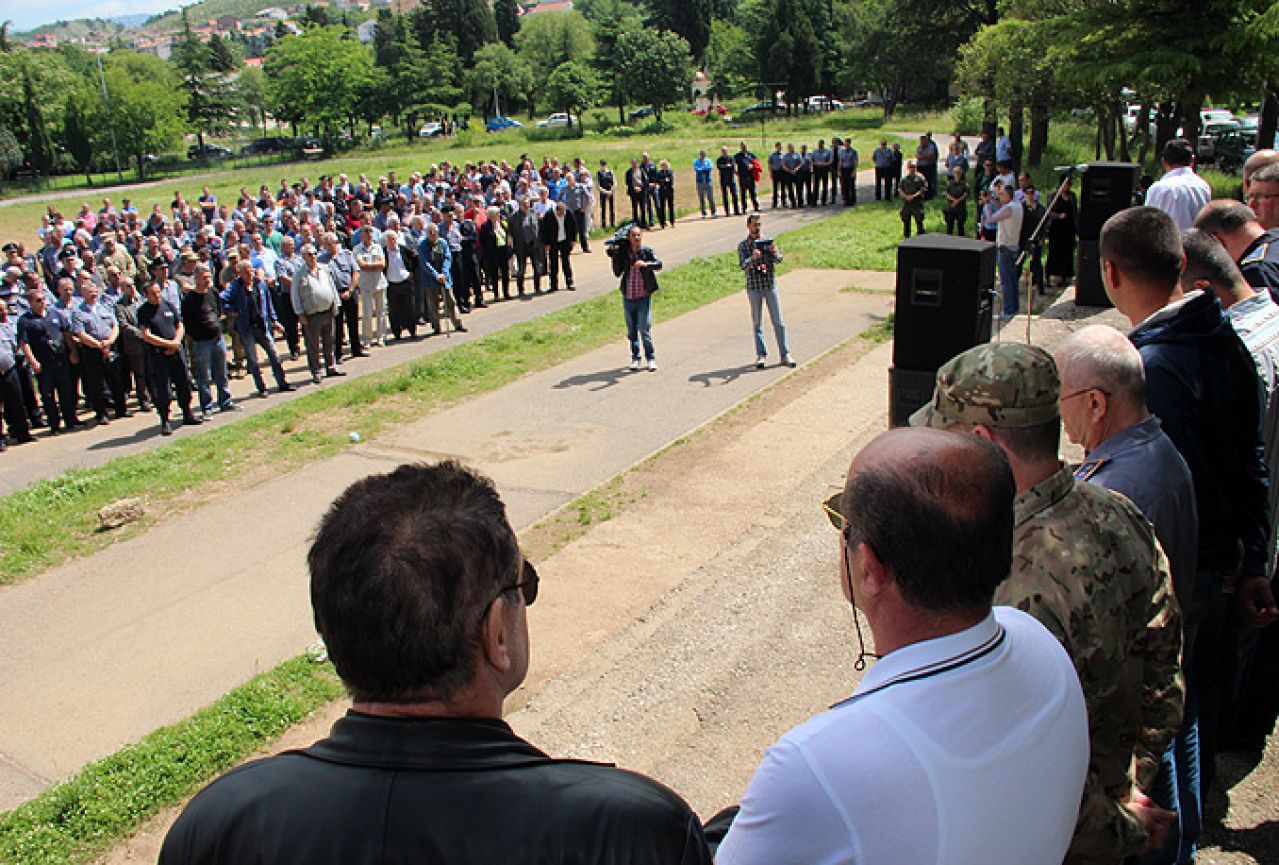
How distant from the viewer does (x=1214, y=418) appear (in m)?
3.79

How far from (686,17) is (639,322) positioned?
347 ft

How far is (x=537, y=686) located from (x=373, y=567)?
479 centimetres

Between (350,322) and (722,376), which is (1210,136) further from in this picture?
(350,322)

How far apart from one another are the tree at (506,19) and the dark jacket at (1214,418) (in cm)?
12558

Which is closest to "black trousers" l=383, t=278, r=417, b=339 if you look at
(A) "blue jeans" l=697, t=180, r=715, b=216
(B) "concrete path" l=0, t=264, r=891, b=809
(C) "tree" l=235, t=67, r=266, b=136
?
(B) "concrete path" l=0, t=264, r=891, b=809

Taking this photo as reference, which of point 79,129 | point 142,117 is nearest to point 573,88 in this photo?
point 142,117

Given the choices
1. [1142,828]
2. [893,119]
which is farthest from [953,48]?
[1142,828]

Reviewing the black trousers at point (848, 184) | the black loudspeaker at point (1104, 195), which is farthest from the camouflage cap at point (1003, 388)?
the black trousers at point (848, 184)

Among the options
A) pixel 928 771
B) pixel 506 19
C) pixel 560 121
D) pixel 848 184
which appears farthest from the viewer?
pixel 506 19

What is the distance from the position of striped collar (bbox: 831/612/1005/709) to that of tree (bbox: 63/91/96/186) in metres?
88.6

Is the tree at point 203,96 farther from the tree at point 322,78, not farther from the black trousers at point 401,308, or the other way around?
Result: the black trousers at point 401,308

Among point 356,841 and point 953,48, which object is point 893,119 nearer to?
point 953,48

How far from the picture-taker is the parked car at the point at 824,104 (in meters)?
79.8

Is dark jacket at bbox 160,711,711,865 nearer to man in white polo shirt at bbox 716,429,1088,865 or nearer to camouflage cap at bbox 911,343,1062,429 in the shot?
man in white polo shirt at bbox 716,429,1088,865
